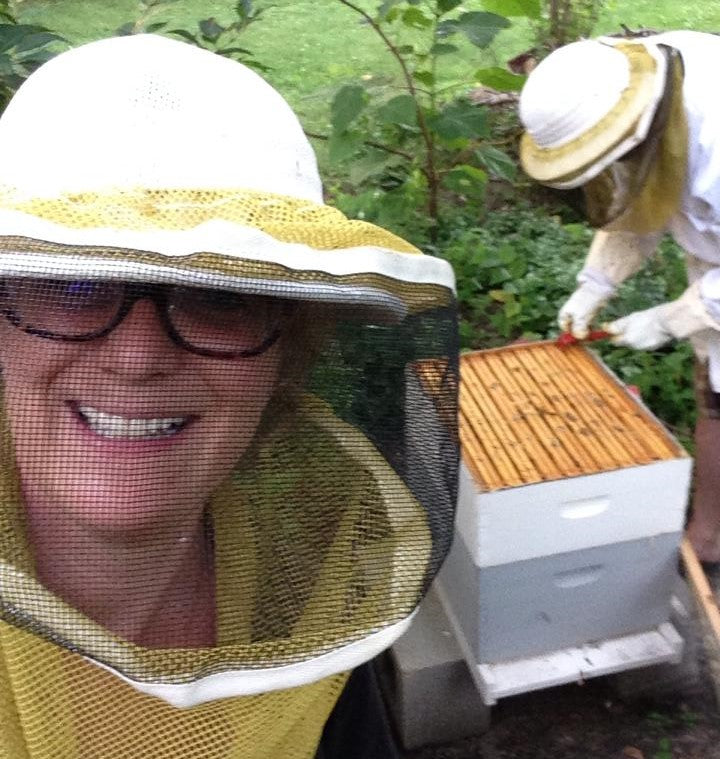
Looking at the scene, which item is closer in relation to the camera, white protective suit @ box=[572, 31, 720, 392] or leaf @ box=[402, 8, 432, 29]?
white protective suit @ box=[572, 31, 720, 392]

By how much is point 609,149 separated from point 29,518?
4.25 feet

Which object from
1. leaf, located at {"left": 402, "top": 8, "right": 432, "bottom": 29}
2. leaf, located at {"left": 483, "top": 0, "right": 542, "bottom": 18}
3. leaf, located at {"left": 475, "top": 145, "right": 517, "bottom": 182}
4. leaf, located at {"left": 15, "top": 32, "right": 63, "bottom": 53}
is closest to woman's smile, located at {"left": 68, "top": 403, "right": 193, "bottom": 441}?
leaf, located at {"left": 15, "top": 32, "right": 63, "bottom": 53}

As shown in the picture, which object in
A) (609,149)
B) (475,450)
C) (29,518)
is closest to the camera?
(29,518)

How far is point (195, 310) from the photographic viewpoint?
2.16 ft

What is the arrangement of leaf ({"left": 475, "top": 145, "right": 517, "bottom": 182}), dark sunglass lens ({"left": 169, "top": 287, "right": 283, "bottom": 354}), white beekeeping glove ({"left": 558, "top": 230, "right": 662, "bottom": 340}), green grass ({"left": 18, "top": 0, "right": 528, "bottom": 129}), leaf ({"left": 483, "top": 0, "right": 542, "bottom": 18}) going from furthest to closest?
green grass ({"left": 18, "top": 0, "right": 528, "bottom": 129}) → leaf ({"left": 475, "top": 145, "right": 517, "bottom": 182}) → leaf ({"left": 483, "top": 0, "right": 542, "bottom": 18}) → white beekeeping glove ({"left": 558, "top": 230, "right": 662, "bottom": 340}) → dark sunglass lens ({"left": 169, "top": 287, "right": 283, "bottom": 354})

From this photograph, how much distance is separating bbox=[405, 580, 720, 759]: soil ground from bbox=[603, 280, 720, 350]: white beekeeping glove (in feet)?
2.10

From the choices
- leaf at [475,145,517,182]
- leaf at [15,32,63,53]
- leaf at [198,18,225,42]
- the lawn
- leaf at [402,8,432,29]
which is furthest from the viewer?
the lawn

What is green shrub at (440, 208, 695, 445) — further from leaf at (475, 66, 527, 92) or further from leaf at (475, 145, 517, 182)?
leaf at (475, 66, 527, 92)

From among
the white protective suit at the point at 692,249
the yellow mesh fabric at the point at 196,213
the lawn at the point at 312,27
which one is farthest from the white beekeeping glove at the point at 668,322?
the lawn at the point at 312,27

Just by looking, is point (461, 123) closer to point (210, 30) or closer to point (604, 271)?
point (604, 271)

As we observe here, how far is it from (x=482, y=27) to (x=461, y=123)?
0.33 metres

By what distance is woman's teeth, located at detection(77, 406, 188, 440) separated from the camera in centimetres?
69

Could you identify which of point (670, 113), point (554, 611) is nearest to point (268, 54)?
point (670, 113)

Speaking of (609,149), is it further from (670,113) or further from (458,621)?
(458,621)
